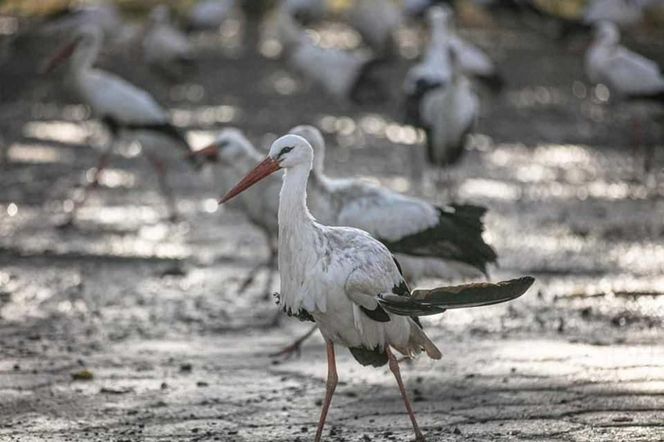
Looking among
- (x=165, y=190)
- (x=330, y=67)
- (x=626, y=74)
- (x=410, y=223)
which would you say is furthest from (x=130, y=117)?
(x=626, y=74)

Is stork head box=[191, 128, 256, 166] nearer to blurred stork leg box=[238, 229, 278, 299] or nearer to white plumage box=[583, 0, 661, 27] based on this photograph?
blurred stork leg box=[238, 229, 278, 299]

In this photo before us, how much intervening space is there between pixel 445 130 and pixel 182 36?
9.36 metres

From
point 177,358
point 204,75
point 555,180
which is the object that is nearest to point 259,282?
point 177,358

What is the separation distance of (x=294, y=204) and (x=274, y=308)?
3.19 metres

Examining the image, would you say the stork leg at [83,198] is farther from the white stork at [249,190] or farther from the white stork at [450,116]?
the white stork at [450,116]

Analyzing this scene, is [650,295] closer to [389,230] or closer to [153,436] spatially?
[389,230]

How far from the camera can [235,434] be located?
6453 mm

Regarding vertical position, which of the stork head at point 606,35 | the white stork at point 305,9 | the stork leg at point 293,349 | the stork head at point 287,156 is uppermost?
the stork head at point 606,35

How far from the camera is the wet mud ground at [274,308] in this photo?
6730 millimetres

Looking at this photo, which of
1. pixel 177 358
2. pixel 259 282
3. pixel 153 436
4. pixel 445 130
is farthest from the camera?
pixel 445 130

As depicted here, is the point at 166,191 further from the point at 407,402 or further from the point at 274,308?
the point at 407,402

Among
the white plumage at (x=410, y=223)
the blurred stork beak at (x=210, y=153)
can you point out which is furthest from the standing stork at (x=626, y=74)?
the white plumage at (x=410, y=223)

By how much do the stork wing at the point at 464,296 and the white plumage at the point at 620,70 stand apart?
34.4 feet

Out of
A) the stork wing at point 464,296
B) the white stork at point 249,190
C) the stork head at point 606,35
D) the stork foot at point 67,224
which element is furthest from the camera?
the stork head at point 606,35
